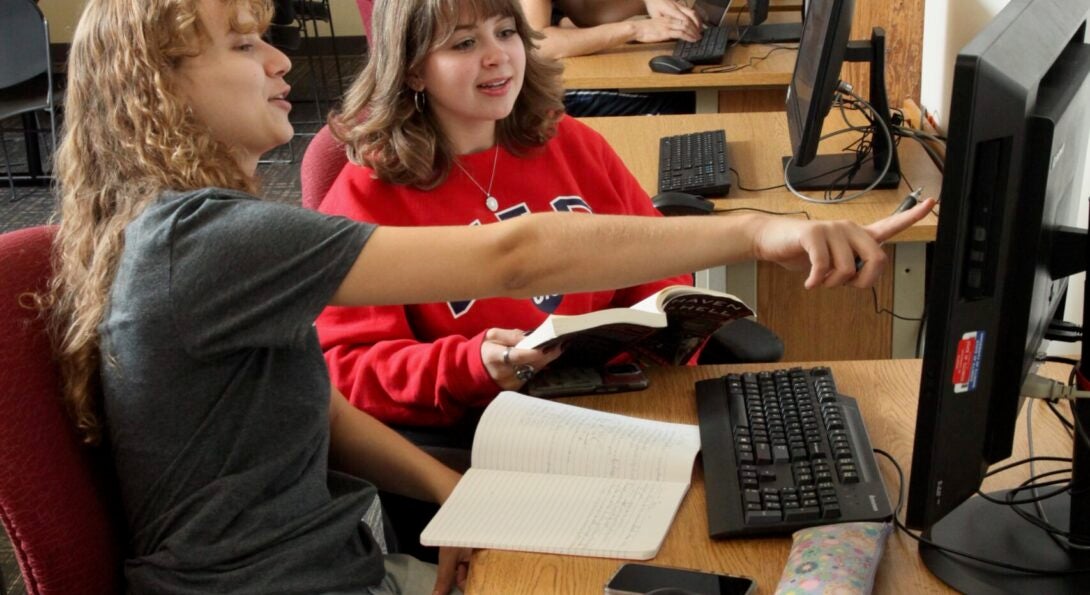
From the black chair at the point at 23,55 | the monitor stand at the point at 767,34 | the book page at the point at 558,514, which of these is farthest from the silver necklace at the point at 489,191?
the black chair at the point at 23,55

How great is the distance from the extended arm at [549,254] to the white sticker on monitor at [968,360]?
0.57ft

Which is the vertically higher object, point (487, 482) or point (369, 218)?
point (369, 218)

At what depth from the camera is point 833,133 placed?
2537mm

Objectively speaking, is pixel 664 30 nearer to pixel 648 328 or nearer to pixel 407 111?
pixel 407 111

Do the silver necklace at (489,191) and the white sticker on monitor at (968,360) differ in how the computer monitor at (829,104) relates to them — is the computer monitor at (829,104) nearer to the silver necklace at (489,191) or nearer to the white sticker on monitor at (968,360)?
the silver necklace at (489,191)

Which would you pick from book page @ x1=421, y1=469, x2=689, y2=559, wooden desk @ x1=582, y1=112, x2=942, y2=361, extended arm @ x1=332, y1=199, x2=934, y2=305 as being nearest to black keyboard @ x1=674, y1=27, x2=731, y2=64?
wooden desk @ x1=582, y1=112, x2=942, y2=361

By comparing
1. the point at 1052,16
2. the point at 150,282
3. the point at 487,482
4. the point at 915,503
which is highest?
the point at 1052,16

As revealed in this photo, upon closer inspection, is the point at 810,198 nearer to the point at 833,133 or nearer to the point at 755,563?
the point at 833,133

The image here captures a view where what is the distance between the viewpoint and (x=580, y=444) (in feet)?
4.47

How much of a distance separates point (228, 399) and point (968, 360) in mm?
689

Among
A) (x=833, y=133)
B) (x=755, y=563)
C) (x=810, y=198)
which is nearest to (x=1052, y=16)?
(x=755, y=563)

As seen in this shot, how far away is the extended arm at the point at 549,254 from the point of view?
109cm

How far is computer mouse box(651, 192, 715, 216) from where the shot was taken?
86.1 inches

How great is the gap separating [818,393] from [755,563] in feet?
1.11
